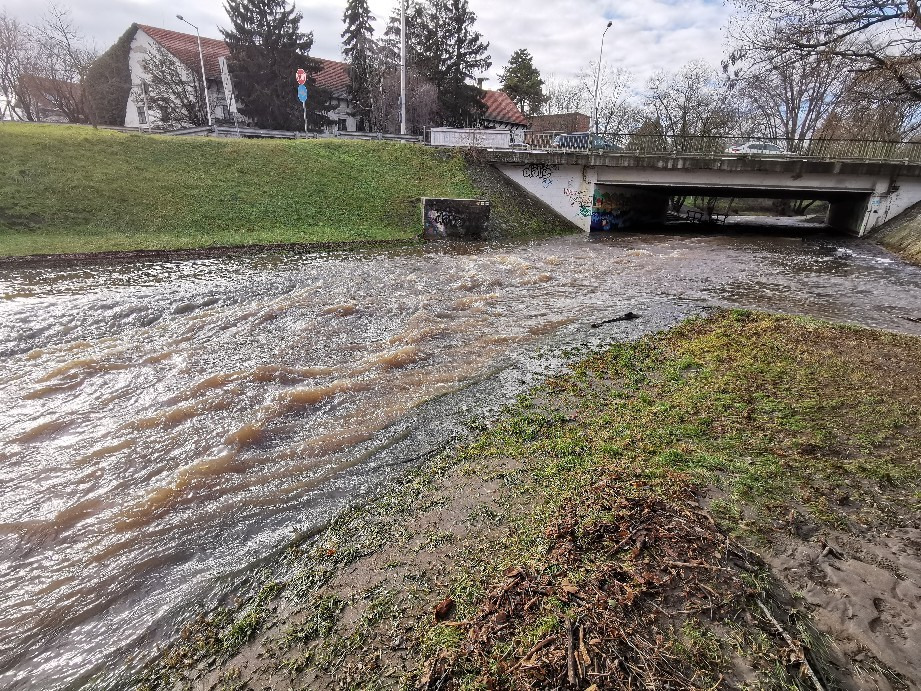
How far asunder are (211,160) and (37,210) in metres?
7.79

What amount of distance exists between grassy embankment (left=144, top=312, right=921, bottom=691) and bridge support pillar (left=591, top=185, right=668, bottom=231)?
23094mm

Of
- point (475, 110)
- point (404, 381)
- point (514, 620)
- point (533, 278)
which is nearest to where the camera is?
point (514, 620)

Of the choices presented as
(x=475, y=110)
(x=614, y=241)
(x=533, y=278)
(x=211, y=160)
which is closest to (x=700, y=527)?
(x=533, y=278)

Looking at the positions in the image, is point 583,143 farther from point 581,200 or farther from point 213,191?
point 213,191

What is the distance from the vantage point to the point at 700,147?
27500mm

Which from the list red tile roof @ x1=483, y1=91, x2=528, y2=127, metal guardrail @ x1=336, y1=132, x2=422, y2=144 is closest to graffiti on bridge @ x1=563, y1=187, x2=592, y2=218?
metal guardrail @ x1=336, y1=132, x2=422, y2=144

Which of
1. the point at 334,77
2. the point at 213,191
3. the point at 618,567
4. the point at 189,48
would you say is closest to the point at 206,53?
the point at 189,48

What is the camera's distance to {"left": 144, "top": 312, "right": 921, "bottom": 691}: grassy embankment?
2.42 metres

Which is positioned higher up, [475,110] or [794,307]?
[475,110]

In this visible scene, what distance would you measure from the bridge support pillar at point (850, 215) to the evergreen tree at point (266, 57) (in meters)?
41.6

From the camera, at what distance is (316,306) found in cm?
1058

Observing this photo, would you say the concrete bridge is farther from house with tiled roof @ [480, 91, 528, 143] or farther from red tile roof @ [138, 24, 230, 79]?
house with tiled roof @ [480, 91, 528, 143]

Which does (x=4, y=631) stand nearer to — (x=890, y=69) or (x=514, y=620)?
(x=514, y=620)

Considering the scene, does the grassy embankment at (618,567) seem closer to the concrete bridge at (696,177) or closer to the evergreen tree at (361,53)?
the concrete bridge at (696,177)
